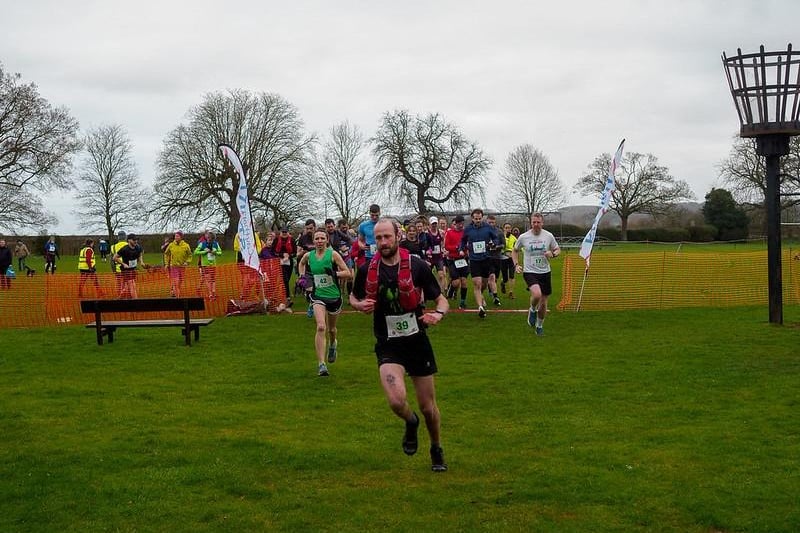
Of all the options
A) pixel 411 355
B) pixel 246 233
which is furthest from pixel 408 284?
pixel 246 233

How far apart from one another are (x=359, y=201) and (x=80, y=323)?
1891 inches

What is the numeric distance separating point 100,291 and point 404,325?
1620 cm

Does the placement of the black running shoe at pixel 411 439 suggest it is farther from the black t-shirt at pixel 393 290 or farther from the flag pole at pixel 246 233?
the flag pole at pixel 246 233

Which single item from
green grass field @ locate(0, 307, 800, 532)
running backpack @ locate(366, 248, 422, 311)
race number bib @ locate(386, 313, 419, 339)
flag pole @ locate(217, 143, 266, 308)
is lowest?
green grass field @ locate(0, 307, 800, 532)

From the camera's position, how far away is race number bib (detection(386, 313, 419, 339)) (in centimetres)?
673

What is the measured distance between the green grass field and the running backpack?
1322 millimetres

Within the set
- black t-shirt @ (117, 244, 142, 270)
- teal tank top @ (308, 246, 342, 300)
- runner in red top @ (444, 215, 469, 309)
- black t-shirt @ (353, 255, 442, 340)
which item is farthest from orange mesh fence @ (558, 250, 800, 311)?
black t-shirt @ (353, 255, 442, 340)

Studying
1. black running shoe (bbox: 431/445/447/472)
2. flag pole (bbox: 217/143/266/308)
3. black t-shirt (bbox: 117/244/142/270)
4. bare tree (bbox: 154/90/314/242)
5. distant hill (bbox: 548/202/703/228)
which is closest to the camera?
black running shoe (bbox: 431/445/447/472)

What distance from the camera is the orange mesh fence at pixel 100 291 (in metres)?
19.4

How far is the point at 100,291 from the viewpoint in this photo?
21.2 meters

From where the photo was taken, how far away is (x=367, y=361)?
40.3ft

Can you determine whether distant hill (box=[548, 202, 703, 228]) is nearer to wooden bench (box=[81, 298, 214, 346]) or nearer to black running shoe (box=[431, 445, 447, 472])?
wooden bench (box=[81, 298, 214, 346])

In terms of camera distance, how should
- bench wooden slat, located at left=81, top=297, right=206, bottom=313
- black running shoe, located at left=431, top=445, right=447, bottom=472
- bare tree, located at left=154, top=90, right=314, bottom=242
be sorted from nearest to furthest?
black running shoe, located at left=431, top=445, right=447, bottom=472 → bench wooden slat, located at left=81, top=297, right=206, bottom=313 → bare tree, located at left=154, top=90, right=314, bottom=242

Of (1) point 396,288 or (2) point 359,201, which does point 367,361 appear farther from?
(2) point 359,201
